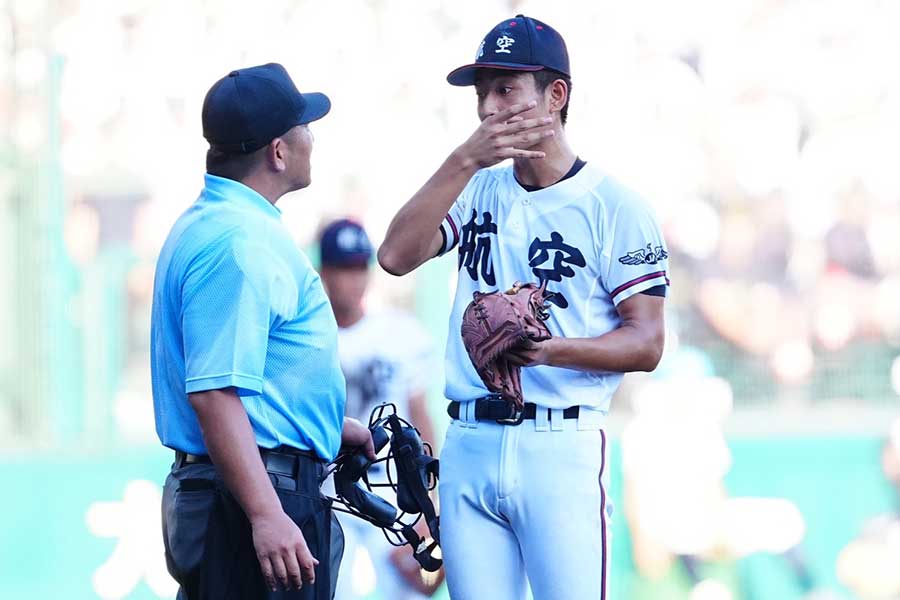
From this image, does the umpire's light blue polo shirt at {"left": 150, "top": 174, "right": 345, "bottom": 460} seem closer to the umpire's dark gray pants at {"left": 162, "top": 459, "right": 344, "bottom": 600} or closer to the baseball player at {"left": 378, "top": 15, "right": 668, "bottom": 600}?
the umpire's dark gray pants at {"left": 162, "top": 459, "right": 344, "bottom": 600}

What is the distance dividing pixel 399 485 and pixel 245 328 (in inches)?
32.8

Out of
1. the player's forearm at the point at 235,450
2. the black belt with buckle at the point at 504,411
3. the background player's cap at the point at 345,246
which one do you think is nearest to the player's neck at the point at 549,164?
the black belt with buckle at the point at 504,411

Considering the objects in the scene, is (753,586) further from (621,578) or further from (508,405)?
(508,405)

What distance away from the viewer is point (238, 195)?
10.1 feet

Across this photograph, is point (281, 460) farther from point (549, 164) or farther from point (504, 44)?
point (504, 44)

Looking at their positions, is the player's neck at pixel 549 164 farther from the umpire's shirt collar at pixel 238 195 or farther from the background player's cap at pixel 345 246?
the background player's cap at pixel 345 246

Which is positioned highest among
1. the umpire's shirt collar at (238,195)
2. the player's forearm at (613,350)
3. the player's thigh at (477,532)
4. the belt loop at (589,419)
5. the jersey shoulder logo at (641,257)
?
the umpire's shirt collar at (238,195)

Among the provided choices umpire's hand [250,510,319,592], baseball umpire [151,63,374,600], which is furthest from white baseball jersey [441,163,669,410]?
umpire's hand [250,510,319,592]

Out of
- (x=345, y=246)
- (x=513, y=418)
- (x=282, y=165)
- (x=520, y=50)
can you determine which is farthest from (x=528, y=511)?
(x=345, y=246)

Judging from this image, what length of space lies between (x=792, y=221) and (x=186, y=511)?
368cm

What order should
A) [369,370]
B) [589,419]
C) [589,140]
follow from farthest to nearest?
[589,140]
[369,370]
[589,419]

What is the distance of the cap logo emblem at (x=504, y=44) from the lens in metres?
3.38

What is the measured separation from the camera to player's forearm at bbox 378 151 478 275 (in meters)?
3.28

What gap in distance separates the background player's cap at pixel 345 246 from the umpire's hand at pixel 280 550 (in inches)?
89.1
